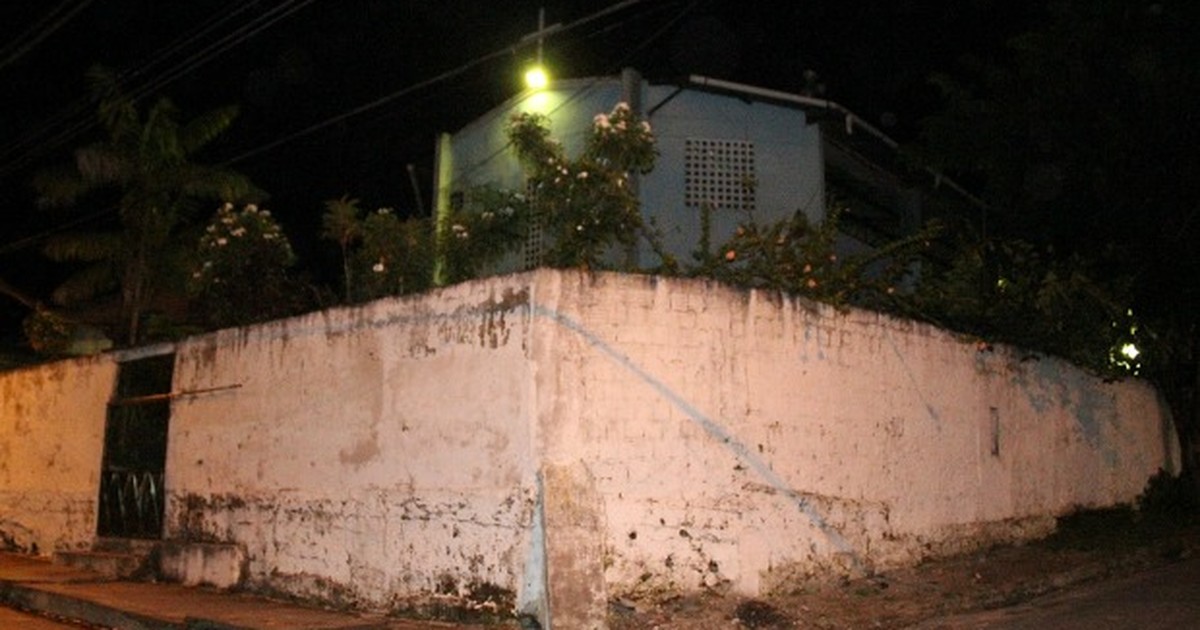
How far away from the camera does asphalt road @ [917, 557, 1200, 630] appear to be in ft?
24.1

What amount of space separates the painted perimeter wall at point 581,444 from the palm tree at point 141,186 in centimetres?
587

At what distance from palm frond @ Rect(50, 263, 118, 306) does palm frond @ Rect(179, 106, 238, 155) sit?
8.63 ft

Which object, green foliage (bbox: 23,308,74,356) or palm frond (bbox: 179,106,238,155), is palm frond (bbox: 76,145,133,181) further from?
green foliage (bbox: 23,308,74,356)

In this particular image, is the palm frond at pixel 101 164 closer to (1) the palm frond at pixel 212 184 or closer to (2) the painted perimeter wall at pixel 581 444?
(1) the palm frond at pixel 212 184

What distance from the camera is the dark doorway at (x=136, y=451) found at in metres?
10.8

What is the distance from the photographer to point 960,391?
409 inches

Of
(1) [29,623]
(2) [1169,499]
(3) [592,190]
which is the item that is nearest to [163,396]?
(1) [29,623]

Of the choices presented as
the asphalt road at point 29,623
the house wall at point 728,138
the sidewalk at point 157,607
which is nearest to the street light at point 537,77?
the house wall at point 728,138

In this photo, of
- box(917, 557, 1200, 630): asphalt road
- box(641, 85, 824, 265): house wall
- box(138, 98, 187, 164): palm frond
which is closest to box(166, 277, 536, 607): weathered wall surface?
box(917, 557, 1200, 630): asphalt road

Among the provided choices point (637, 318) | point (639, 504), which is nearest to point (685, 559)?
point (639, 504)

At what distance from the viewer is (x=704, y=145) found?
14.0m

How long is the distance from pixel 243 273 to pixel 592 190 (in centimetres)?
431

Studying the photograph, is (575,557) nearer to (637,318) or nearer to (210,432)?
(637,318)

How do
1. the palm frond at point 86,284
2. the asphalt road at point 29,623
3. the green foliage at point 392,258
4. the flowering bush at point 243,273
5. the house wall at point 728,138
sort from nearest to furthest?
the asphalt road at point 29,623, the green foliage at point 392,258, the flowering bush at point 243,273, the house wall at point 728,138, the palm frond at point 86,284
